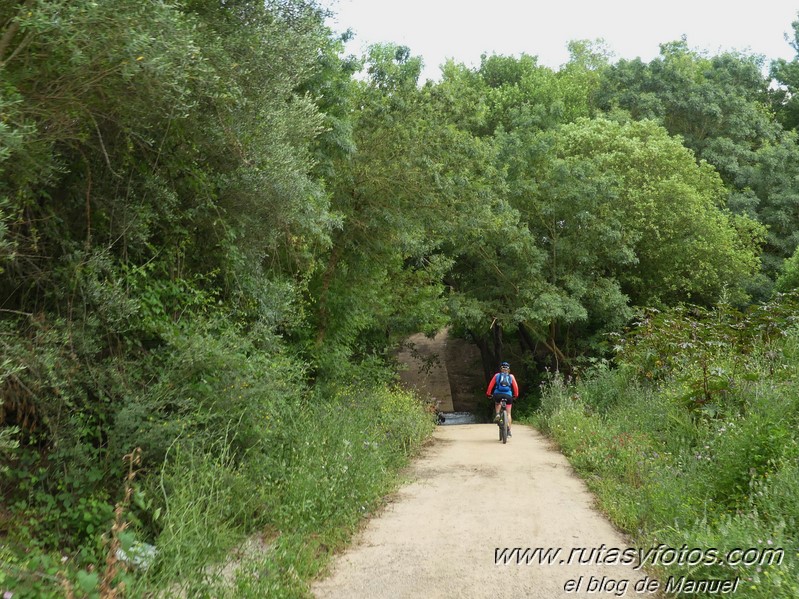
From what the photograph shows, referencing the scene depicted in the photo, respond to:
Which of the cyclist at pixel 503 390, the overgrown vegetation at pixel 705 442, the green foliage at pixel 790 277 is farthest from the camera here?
the green foliage at pixel 790 277

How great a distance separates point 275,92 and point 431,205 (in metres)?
7.10

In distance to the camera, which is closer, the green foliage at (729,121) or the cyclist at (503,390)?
the cyclist at (503,390)

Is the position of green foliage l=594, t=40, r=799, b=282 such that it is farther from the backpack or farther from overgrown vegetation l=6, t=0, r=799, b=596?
overgrown vegetation l=6, t=0, r=799, b=596

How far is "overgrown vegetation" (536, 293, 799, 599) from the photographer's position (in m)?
5.57

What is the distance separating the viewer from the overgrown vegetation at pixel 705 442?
557cm

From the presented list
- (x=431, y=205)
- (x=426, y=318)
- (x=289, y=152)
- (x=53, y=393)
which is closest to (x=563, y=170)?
(x=426, y=318)

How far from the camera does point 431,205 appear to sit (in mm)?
16281

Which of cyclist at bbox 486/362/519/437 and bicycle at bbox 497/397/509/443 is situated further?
cyclist at bbox 486/362/519/437

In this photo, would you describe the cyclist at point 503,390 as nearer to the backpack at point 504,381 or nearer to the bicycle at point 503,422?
the backpack at point 504,381

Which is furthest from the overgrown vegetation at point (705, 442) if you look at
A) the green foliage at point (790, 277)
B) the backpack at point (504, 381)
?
the green foliage at point (790, 277)

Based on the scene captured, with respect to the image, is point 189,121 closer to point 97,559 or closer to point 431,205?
point 97,559

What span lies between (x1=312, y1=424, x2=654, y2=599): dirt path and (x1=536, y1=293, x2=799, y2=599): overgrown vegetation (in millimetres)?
490

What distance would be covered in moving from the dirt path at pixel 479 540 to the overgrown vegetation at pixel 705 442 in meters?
0.49

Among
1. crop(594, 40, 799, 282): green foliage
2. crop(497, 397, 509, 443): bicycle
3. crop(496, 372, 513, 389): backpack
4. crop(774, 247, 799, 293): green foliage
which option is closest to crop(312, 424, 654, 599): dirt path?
crop(497, 397, 509, 443): bicycle
